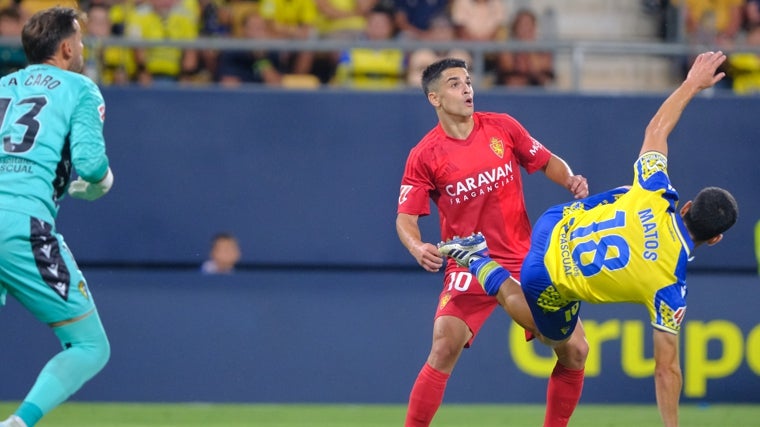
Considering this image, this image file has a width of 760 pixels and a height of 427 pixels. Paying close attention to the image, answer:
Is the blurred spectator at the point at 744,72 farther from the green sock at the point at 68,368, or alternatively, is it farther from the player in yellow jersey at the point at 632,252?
the green sock at the point at 68,368

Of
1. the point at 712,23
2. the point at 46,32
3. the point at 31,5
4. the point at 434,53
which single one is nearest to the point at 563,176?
the point at 46,32

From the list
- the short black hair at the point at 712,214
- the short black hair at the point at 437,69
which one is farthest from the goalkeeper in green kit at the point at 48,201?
the short black hair at the point at 712,214

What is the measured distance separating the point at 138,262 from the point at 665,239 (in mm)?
6739

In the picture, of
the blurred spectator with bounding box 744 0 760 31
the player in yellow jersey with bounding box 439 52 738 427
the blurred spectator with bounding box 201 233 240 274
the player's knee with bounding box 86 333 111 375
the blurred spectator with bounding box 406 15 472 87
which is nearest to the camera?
the player's knee with bounding box 86 333 111 375

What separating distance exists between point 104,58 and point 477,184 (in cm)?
565

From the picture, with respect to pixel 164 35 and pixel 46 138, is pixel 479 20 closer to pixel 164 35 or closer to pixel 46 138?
pixel 164 35

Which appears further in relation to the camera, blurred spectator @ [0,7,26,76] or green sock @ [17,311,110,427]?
blurred spectator @ [0,7,26,76]

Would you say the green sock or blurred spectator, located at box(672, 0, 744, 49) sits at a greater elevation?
blurred spectator, located at box(672, 0, 744, 49)

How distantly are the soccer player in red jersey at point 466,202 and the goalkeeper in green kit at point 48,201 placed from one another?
6.56ft

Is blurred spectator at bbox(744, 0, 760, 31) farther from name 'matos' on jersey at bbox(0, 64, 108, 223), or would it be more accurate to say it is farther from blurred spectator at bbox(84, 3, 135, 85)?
name 'matos' on jersey at bbox(0, 64, 108, 223)

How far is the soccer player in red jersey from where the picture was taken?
273 inches

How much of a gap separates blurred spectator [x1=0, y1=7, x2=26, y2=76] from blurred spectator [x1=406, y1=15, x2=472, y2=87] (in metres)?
3.75

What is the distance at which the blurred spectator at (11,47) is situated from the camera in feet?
36.4

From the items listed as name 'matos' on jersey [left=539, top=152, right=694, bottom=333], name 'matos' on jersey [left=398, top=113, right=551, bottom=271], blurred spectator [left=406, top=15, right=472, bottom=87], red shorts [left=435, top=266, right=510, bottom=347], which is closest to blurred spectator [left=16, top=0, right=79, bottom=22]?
blurred spectator [left=406, top=15, right=472, bottom=87]
